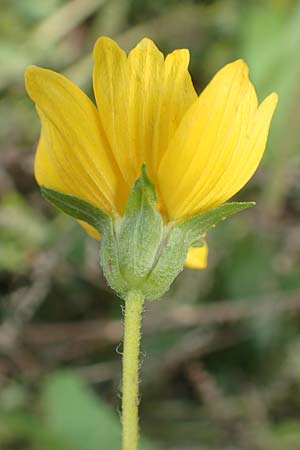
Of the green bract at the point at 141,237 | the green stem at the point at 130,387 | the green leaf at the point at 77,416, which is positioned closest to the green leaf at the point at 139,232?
the green bract at the point at 141,237

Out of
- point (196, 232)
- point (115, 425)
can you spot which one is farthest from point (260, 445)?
point (196, 232)

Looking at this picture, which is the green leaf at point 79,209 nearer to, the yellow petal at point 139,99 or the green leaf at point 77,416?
the yellow petal at point 139,99

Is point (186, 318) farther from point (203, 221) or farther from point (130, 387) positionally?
point (130, 387)

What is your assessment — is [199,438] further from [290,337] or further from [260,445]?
[290,337]

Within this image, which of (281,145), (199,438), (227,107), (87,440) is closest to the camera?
(227,107)

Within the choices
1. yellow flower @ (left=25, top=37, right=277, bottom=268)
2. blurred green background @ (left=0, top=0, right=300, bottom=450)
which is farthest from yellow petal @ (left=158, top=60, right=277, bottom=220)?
blurred green background @ (left=0, top=0, right=300, bottom=450)

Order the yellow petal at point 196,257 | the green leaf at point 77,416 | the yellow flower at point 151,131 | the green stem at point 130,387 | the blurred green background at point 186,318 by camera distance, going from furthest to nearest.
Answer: the blurred green background at point 186,318, the green leaf at point 77,416, the yellow petal at point 196,257, the yellow flower at point 151,131, the green stem at point 130,387
